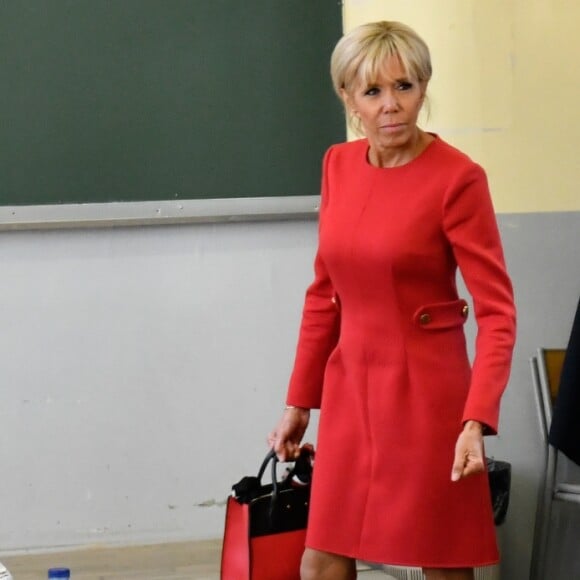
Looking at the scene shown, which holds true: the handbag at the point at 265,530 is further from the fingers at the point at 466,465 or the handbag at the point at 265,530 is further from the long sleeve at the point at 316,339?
the fingers at the point at 466,465

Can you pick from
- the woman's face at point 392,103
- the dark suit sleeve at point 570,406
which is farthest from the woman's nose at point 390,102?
the dark suit sleeve at point 570,406

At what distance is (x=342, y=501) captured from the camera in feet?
6.27

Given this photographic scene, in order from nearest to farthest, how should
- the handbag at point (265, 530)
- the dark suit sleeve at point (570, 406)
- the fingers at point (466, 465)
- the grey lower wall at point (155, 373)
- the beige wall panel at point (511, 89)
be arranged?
the fingers at point (466, 465) < the handbag at point (265, 530) < the dark suit sleeve at point (570, 406) < the beige wall panel at point (511, 89) < the grey lower wall at point (155, 373)

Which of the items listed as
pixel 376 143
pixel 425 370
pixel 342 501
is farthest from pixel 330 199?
pixel 342 501

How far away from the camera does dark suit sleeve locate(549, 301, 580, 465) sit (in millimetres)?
2834

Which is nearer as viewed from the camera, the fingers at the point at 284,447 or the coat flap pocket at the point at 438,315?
the coat flap pocket at the point at 438,315

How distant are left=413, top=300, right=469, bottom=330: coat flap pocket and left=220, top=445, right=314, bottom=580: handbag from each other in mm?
459

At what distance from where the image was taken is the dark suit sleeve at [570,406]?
9.30 ft

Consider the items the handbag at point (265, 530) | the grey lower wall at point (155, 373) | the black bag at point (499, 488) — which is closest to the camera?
the handbag at point (265, 530)

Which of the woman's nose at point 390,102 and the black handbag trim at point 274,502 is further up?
the woman's nose at point 390,102

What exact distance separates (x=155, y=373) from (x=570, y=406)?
1.30m

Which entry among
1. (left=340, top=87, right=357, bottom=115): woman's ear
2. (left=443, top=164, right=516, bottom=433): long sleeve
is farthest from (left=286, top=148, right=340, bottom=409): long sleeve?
(left=443, top=164, right=516, bottom=433): long sleeve

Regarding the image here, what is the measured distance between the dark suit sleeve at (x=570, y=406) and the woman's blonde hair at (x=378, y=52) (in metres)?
1.19

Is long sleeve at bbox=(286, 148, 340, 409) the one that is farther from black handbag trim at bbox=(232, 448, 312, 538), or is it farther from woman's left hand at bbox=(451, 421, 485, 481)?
woman's left hand at bbox=(451, 421, 485, 481)
